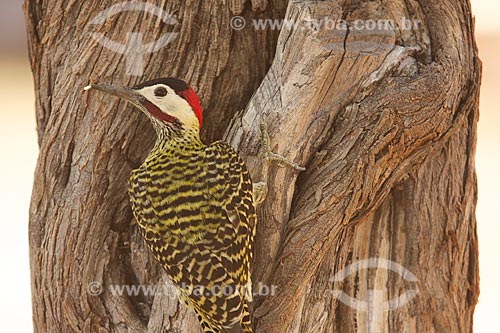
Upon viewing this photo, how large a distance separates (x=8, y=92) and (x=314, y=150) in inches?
324

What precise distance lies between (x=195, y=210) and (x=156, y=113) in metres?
0.39

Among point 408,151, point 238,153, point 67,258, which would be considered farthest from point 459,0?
point 67,258

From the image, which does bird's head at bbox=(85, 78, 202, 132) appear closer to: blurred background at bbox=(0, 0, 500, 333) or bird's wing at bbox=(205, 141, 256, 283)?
bird's wing at bbox=(205, 141, 256, 283)

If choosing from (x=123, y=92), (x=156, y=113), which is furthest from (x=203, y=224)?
(x=123, y=92)

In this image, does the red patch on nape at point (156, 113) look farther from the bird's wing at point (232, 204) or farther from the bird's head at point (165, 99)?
the bird's wing at point (232, 204)

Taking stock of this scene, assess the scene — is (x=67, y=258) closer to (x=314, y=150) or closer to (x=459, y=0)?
Result: (x=314, y=150)

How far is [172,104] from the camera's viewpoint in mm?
2895

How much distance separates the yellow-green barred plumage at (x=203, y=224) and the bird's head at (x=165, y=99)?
11 centimetres

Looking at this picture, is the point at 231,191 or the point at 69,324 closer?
the point at 231,191

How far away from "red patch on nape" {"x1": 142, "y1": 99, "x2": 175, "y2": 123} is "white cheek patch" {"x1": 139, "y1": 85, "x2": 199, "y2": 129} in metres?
0.01

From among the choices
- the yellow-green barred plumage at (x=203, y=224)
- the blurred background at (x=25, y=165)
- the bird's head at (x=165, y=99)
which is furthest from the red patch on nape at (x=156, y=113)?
the blurred background at (x=25, y=165)

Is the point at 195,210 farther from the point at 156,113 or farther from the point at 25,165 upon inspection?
the point at 25,165

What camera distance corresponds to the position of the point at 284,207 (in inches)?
121

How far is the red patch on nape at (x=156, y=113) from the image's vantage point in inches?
114
